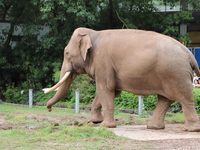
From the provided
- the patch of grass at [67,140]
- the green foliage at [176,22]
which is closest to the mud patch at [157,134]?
the patch of grass at [67,140]

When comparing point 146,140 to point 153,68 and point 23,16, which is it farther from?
point 23,16

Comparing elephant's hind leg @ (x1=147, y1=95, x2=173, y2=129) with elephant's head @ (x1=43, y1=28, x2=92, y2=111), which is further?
elephant's head @ (x1=43, y1=28, x2=92, y2=111)

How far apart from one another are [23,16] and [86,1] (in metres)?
4.65

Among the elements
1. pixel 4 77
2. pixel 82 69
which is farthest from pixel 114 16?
pixel 82 69

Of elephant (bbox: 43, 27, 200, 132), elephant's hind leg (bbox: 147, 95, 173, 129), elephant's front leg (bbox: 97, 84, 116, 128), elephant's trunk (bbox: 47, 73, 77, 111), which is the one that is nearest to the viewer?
elephant (bbox: 43, 27, 200, 132)

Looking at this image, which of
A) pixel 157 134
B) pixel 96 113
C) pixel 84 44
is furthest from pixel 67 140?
pixel 96 113

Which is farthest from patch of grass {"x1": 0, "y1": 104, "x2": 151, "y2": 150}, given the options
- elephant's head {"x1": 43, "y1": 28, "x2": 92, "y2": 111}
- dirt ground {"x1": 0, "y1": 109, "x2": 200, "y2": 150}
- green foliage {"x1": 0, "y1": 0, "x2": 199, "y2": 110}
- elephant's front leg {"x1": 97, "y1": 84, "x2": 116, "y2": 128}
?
green foliage {"x1": 0, "y1": 0, "x2": 199, "y2": 110}

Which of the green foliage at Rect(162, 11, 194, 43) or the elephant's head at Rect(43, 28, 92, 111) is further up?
the green foliage at Rect(162, 11, 194, 43)

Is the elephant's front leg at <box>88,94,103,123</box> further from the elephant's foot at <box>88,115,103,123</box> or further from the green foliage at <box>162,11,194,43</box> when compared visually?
the green foliage at <box>162,11,194,43</box>

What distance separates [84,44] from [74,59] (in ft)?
1.83

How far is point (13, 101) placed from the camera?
2067 centimetres

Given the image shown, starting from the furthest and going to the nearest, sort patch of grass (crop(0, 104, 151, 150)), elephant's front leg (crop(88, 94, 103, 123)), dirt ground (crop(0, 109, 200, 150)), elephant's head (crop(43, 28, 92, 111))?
elephant's front leg (crop(88, 94, 103, 123)) < elephant's head (crop(43, 28, 92, 111)) < dirt ground (crop(0, 109, 200, 150)) < patch of grass (crop(0, 104, 151, 150))

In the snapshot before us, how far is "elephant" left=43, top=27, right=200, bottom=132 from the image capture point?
9.42 metres

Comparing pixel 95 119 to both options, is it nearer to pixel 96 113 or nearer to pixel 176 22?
pixel 96 113
